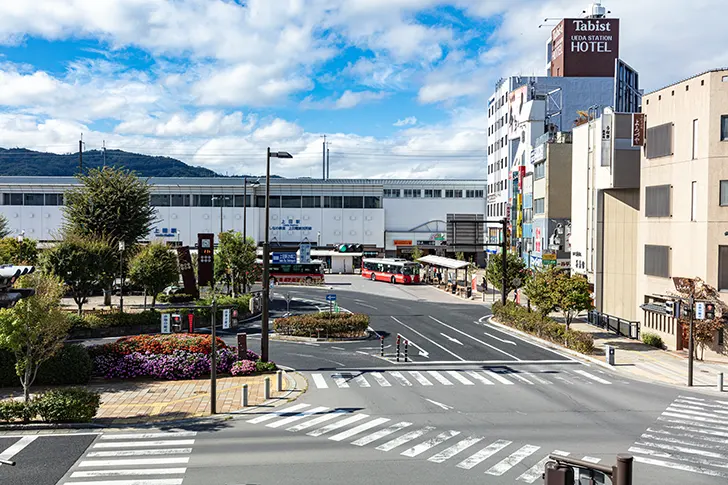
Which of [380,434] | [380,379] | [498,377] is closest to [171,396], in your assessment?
[380,379]

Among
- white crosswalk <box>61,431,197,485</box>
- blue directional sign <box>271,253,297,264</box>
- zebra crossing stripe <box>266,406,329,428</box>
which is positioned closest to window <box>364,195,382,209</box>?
blue directional sign <box>271,253,297,264</box>

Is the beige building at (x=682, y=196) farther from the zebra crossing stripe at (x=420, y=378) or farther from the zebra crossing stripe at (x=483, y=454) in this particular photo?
the zebra crossing stripe at (x=483, y=454)

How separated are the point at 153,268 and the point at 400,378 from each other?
24608 mm

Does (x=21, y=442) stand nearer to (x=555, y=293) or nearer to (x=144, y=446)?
(x=144, y=446)

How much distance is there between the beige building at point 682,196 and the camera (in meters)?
33.4

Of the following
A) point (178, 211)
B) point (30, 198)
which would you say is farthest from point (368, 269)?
point (30, 198)

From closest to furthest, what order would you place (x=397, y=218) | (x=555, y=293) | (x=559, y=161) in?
(x=555, y=293) < (x=559, y=161) < (x=397, y=218)

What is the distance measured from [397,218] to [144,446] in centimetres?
8800

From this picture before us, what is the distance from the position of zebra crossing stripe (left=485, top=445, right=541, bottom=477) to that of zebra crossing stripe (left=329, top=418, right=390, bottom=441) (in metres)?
4.68

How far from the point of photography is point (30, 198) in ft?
309

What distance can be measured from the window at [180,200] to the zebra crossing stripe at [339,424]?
7990 centimetres

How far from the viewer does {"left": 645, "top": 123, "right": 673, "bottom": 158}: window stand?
3678 centimetres

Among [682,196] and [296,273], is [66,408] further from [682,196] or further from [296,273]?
[296,273]

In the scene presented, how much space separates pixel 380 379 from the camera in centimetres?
2755
